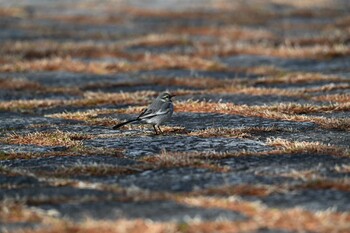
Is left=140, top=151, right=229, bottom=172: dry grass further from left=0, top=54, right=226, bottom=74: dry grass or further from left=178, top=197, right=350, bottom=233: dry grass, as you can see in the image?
left=0, top=54, right=226, bottom=74: dry grass

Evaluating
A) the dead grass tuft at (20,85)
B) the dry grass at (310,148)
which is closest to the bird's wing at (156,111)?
the dry grass at (310,148)

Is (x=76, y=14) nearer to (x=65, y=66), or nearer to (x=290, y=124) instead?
(x=65, y=66)

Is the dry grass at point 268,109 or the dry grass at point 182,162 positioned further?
the dry grass at point 268,109

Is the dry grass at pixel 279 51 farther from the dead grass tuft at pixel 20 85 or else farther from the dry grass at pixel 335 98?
the dry grass at pixel 335 98

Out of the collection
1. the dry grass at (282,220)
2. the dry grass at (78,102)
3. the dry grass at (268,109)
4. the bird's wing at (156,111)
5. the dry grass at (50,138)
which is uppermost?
the dry grass at (282,220)

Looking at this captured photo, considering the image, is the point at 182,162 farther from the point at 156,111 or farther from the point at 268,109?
the point at 268,109

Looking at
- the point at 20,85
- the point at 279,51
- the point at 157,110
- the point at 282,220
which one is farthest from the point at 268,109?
the point at 279,51

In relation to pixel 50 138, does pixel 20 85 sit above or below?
below

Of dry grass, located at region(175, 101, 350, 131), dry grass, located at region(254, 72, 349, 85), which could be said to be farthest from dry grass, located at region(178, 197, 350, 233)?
dry grass, located at region(254, 72, 349, 85)
